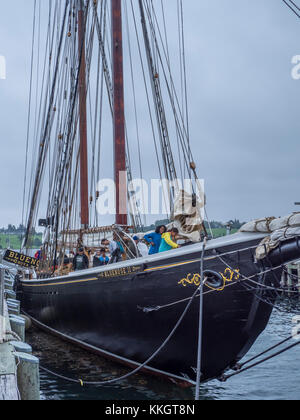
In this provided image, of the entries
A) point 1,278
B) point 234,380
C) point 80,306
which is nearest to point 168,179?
point 80,306

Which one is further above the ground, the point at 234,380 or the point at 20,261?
the point at 20,261

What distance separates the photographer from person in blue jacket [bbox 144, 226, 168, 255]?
1221 cm

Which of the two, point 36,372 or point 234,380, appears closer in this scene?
point 36,372

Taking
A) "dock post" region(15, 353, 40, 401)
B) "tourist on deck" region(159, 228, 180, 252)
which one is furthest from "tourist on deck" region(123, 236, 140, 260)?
"dock post" region(15, 353, 40, 401)

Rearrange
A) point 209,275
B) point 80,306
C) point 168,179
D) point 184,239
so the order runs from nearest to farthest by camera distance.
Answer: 1. point 209,275
2. point 184,239
3. point 80,306
4. point 168,179

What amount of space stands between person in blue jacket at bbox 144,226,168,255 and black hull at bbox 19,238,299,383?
111 centimetres

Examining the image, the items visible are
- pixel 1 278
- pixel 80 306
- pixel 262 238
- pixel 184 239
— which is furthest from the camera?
pixel 80 306

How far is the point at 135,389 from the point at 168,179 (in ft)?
23.3

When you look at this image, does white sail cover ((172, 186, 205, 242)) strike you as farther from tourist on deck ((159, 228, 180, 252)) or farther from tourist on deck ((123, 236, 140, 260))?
tourist on deck ((123, 236, 140, 260))

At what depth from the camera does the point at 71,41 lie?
22.3m

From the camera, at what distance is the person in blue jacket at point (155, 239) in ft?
40.1

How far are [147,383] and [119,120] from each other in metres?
8.15

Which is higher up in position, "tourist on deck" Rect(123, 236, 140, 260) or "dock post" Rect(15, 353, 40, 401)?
"tourist on deck" Rect(123, 236, 140, 260)
